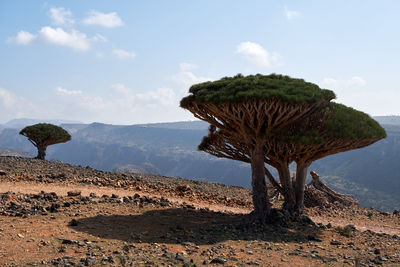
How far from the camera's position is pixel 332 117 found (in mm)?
13641

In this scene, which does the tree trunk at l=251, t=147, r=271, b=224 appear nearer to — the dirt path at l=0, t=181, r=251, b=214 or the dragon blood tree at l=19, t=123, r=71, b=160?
the dirt path at l=0, t=181, r=251, b=214

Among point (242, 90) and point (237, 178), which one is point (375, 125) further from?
point (237, 178)

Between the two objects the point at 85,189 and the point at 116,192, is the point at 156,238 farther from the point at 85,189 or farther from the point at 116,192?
the point at 85,189

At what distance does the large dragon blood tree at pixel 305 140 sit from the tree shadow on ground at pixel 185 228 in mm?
2280

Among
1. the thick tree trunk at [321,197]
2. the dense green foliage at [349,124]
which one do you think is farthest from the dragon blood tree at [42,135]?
the dense green foliage at [349,124]

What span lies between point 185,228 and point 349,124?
7214 millimetres

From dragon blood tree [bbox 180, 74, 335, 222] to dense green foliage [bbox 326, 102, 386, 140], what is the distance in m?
0.97

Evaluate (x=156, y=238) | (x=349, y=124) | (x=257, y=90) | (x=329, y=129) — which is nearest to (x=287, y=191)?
(x=329, y=129)

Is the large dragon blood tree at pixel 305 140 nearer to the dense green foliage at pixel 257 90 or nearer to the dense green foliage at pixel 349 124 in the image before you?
the dense green foliage at pixel 349 124

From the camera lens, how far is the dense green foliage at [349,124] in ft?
43.2

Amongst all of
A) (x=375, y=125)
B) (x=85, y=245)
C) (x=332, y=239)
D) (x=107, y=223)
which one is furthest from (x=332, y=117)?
(x=85, y=245)

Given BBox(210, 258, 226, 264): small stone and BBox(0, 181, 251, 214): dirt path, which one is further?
BBox(0, 181, 251, 214): dirt path

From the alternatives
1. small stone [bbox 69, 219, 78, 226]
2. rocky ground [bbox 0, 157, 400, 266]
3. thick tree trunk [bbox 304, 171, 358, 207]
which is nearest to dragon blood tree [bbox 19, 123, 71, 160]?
rocky ground [bbox 0, 157, 400, 266]

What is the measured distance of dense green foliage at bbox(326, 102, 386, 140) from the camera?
43.2 ft
